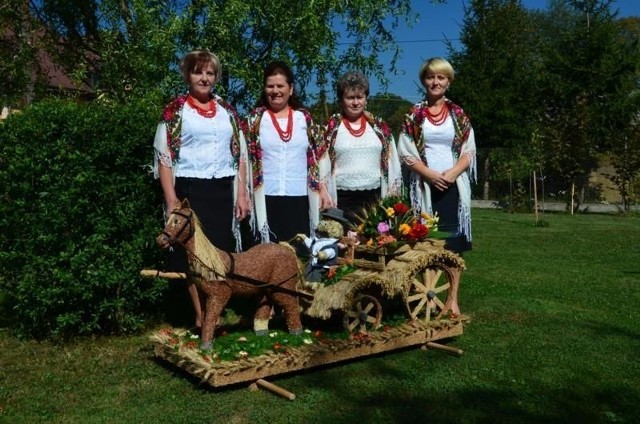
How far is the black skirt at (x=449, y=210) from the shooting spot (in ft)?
18.4

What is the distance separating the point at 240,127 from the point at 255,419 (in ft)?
6.82

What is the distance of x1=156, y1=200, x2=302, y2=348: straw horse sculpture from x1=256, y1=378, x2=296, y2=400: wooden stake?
0.39 metres

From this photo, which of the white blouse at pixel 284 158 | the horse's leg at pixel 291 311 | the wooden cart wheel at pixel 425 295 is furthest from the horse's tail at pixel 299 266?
the wooden cart wheel at pixel 425 295

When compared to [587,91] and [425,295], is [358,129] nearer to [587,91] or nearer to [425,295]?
[425,295]

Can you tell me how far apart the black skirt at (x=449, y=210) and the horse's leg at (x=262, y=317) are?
5.73ft

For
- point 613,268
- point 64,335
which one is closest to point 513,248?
point 613,268

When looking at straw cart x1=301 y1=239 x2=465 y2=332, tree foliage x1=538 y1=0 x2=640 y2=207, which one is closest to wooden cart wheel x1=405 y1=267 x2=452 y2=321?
straw cart x1=301 y1=239 x2=465 y2=332

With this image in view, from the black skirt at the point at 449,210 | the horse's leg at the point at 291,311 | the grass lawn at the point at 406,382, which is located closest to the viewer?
the grass lawn at the point at 406,382

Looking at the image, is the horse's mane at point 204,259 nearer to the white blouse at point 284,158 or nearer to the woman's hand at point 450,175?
the white blouse at point 284,158

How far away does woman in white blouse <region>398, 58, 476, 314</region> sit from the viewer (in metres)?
5.48

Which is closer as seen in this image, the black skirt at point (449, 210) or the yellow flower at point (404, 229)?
the yellow flower at point (404, 229)

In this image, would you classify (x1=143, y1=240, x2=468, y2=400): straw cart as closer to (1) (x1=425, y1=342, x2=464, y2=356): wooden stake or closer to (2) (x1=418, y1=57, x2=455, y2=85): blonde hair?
(1) (x1=425, y1=342, x2=464, y2=356): wooden stake

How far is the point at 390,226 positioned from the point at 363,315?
2.33ft

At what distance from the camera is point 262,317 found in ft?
15.1
